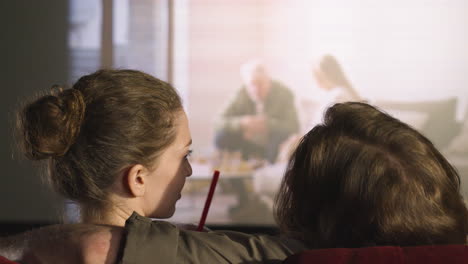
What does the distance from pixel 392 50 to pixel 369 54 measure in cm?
14

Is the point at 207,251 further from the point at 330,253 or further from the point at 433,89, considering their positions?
the point at 433,89

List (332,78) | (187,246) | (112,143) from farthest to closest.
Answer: (332,78)
(112,143)
(187,246)

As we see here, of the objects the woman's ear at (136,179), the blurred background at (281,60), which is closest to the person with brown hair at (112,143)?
the woman's ear at (136,179)

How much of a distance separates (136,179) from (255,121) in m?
3.01

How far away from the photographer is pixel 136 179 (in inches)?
40.9

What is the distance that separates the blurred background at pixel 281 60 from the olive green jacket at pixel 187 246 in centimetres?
312

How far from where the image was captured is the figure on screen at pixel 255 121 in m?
3.99

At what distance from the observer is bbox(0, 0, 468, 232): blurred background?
3.95 meters

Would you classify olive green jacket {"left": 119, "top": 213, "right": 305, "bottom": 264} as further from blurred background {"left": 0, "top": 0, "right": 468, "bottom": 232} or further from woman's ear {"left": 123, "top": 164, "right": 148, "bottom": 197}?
blurred background {"left": 0, "top": 0, "right": 468, "bottom": 232}

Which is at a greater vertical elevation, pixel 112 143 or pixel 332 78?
pixel 112 143

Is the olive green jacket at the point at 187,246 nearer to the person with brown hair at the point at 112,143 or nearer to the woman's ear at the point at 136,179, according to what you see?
the person with brown hair at the point at 112,143

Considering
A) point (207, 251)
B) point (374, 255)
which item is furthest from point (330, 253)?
point (207, 251)

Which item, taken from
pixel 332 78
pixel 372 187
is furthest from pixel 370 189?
pixel 332 78

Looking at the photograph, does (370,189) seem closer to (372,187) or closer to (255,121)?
(372,187)
